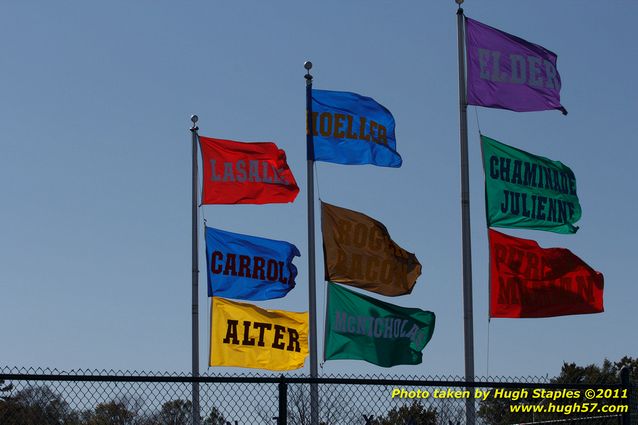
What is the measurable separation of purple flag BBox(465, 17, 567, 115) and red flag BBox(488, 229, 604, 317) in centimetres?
235

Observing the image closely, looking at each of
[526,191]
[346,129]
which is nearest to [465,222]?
[526,191]

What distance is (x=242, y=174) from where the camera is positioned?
80.5 feet

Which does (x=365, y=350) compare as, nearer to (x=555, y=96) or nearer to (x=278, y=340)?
(x=278, y=340)

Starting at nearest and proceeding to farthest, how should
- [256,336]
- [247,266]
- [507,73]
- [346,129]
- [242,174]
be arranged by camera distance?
[507,73] → [346,129] → [256,336] → [242,174] → [247,266]

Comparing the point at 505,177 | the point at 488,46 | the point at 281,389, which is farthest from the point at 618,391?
the point at 488,46

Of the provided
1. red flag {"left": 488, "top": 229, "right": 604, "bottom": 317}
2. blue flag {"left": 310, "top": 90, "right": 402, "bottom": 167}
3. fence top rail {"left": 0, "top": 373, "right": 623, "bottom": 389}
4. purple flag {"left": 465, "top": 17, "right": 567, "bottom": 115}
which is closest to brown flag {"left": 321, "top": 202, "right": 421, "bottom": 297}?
blue flag {"left": 310, "top": 90, "right": 402, "bottom": 167}

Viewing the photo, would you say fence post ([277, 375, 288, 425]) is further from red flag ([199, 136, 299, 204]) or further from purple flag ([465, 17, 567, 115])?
red flag ([199, 136, 299, 204])

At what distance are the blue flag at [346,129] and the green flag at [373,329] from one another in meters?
2.58

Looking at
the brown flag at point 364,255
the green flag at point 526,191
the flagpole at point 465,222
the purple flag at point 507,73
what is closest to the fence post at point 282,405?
the flagpole at point 465,222

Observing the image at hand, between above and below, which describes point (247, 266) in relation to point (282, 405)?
above

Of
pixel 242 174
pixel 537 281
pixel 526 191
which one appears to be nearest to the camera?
pixel 537 281

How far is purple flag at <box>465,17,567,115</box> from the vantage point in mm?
21062

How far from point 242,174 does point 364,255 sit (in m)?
3.48

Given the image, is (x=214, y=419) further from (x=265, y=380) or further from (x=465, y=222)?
(x=465, y=222)
